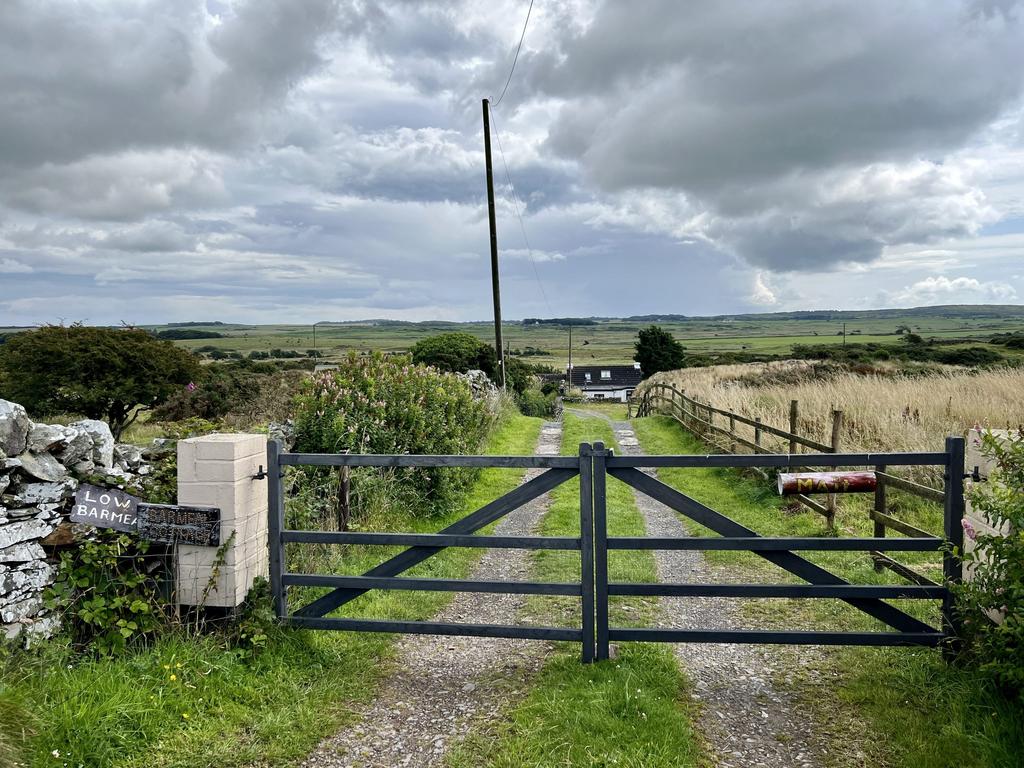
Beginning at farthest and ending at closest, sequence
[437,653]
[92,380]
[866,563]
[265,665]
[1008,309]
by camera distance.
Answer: [1008,309] < [92,380] < [866,563] < [437,653] < [265,665]

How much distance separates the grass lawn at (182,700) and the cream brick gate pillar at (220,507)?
336 millimetres

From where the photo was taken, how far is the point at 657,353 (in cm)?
7425

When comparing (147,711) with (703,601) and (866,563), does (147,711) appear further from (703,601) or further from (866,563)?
(866,563)

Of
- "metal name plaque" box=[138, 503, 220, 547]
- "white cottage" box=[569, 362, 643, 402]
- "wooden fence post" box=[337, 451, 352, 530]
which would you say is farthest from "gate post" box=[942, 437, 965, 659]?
"white cottage" box=[569, 362, 643, 402]

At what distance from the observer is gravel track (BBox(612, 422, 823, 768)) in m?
3.86

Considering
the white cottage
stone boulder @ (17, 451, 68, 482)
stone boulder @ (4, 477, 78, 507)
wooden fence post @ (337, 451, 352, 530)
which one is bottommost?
the white cottage

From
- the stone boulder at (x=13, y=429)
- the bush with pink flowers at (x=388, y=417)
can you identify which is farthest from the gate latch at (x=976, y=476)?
the bush with pink flowers at (x=388, y=417)

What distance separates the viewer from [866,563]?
7.54 metres

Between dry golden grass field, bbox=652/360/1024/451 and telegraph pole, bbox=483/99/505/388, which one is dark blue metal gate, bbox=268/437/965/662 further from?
telegraph pole, bbox=483/99/505/388

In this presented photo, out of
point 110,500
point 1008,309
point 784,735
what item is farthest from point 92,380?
point 1008,309

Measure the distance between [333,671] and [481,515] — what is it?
1497 mm

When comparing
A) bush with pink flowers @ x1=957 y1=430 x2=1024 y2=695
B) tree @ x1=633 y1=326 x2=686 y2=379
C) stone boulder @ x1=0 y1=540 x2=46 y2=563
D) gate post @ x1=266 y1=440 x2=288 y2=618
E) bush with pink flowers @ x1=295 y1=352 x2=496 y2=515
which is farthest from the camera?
tree @ x1=633 y1=326 x2=686 y2=379

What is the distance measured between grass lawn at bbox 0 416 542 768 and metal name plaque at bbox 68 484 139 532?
2.69 ft

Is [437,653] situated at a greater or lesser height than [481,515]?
lesser
